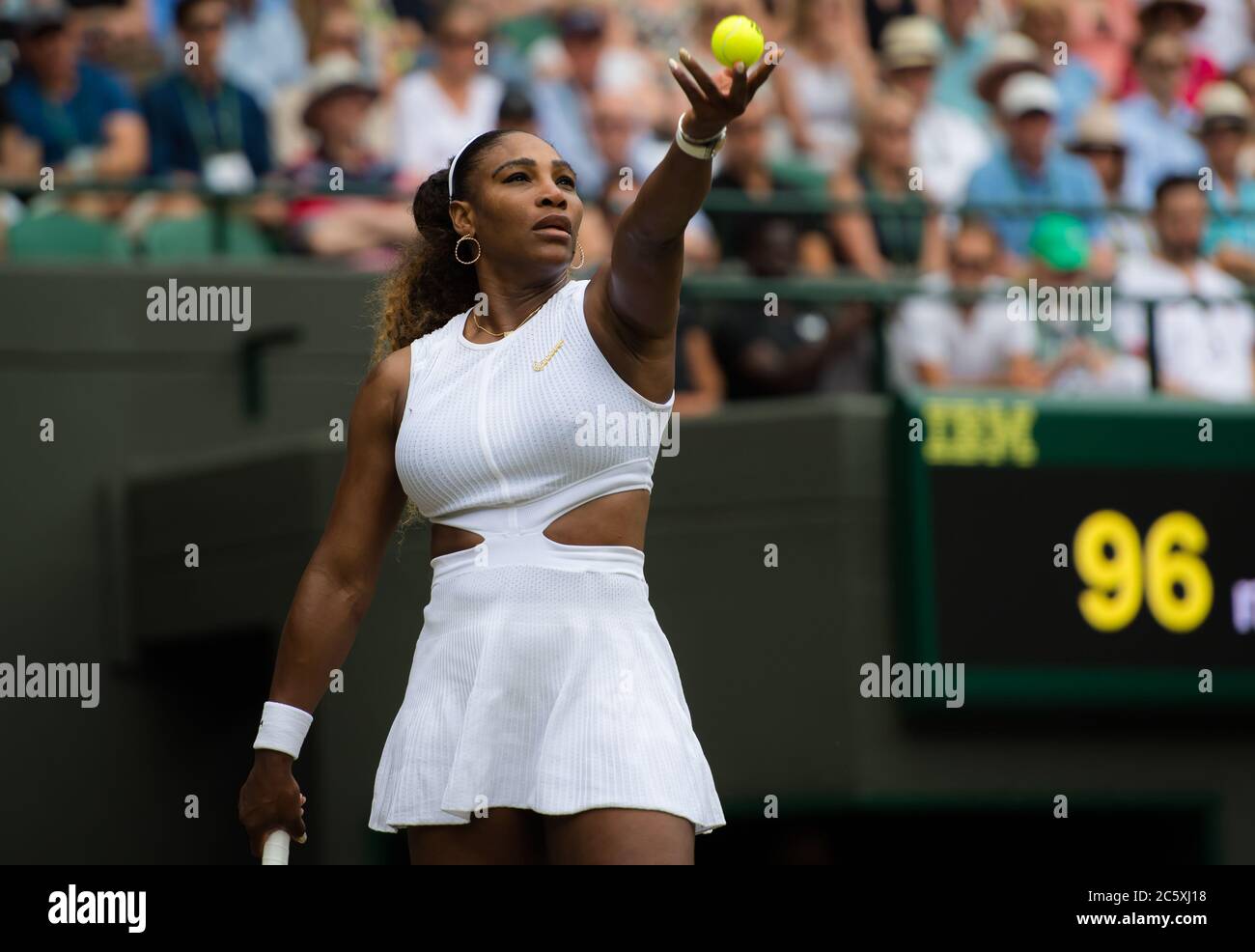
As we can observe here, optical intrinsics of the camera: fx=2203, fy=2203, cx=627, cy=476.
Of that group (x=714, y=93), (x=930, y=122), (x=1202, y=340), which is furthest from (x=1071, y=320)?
(x=714, y=93)

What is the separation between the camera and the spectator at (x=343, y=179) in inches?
365

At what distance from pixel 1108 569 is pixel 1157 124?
10.5ft

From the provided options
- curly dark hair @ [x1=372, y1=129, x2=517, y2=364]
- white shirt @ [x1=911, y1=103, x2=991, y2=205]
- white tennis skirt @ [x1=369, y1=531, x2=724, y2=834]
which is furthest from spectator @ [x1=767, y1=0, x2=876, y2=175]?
white tennis skirt @ [x1=369, y1=531, x2=724, y2=834]

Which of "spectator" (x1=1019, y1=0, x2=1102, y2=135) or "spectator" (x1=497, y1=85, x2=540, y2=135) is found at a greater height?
"spectator" (x1=1019, y1=0, x2=1102, y2=135)

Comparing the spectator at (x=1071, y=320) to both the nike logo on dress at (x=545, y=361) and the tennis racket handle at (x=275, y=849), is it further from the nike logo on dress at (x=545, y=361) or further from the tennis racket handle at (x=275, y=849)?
the tennis racket handle at (x=275, y=849)

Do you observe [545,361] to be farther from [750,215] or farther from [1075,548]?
[750,215]

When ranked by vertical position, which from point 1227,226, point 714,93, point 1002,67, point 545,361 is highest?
point 1002,67

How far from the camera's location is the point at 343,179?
9195 millimetres

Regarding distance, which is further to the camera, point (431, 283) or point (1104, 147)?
point (1104, 147)

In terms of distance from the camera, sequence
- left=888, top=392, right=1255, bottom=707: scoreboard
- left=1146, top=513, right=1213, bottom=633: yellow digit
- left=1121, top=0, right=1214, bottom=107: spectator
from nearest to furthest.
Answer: left=888, top=392, right=1255, bottom=707: scoreboard
left=1146, top=513, right=1213, bottom=633: yellow digit
left=1121, top=0, right=1214, bottom=107: spectator

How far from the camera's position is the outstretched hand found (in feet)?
12.3

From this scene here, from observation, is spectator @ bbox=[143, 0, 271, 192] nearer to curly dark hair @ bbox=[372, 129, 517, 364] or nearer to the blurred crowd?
the blurred crowd

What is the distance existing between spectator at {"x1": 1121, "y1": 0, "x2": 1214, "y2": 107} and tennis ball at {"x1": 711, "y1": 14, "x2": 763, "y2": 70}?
807cm

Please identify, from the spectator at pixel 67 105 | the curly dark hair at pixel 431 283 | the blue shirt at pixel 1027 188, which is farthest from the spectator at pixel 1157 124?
the curly dark hair at pixel 431 283
